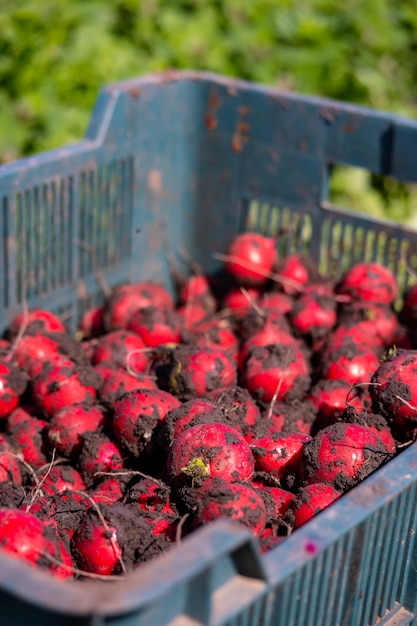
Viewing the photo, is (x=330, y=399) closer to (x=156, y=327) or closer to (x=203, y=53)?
(x=156, y=327)

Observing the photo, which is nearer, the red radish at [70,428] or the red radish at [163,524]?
the red radish at [163,524]

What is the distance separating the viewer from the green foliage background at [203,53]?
6444 mm

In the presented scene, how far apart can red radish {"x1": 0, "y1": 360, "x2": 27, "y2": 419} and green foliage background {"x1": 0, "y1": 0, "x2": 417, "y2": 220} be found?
10.0 feet

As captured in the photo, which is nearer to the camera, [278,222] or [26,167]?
[26,167]

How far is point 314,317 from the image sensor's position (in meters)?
3.79

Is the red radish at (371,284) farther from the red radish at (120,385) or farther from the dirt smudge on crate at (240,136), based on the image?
the red radish at (120,385)

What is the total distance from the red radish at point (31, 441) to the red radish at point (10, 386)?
0.10 m

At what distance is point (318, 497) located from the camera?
2.54 m

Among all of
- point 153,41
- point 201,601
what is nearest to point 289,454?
point 201,601

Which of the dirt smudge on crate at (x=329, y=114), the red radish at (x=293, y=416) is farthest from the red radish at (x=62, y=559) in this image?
the dirt smudge on crate at (x=329, y=114)

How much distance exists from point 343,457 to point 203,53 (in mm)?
4863

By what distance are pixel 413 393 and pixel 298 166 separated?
1648 millimetres

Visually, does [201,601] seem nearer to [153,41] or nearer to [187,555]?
[187,555]

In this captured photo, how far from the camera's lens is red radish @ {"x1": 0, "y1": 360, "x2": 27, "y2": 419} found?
333cm
